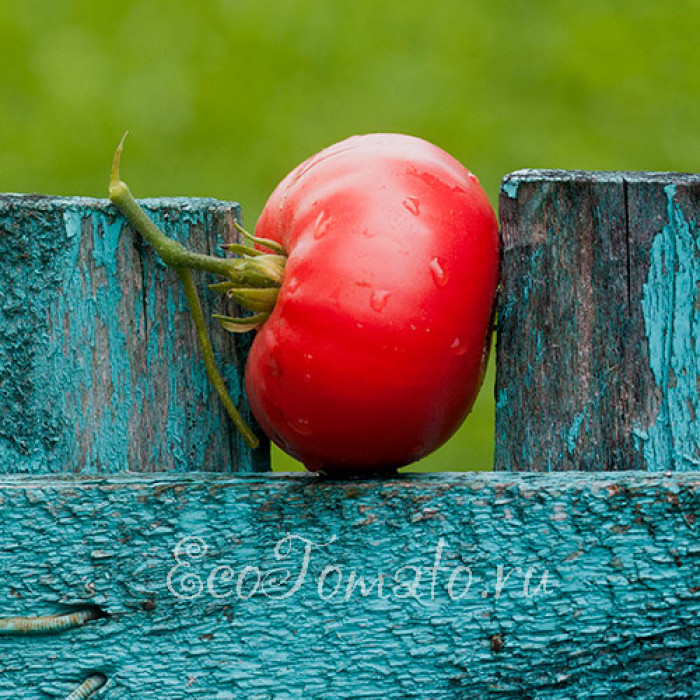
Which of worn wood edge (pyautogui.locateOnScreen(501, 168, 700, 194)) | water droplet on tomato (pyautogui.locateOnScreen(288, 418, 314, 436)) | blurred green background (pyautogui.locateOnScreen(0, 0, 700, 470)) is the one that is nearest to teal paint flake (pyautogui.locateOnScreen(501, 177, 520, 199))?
worn wood edge (pyautogui.locateOnScreen(501, 168, 700, 194))

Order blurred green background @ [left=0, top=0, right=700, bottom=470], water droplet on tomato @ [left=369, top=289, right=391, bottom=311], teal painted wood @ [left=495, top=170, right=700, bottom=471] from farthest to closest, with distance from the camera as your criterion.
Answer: blurred green background @ [left=0, top=0, right=700, bottom=470], teal painted wood @ [left=495, top=170, right=700, bottom=471], water droplet on tomato @ [left=369, top=289, right=391, bottom=311]

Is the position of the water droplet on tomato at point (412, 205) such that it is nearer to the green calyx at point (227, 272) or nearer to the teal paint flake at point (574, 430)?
the green calyx at point (227, 272)

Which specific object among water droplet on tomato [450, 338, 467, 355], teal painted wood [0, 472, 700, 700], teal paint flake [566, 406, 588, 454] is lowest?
teal painted wood [0, 472, 700, 700]

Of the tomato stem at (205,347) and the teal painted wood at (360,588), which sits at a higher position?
the tomato stem at (205,347)

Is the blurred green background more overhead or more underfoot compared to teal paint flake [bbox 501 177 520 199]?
more overhead

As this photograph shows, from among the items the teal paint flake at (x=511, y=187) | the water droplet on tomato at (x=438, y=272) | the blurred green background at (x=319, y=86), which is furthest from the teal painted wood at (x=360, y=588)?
the blurred green background at (x=319, y=86)

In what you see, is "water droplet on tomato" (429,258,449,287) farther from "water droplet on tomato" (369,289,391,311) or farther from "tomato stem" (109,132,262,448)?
"tomato stem" (109,132,262,448)

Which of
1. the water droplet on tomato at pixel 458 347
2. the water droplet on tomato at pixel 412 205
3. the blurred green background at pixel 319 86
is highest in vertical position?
the blurred green background at pixel 319 86

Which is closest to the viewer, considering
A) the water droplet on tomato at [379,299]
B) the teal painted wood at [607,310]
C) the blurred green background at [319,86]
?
the water droplet on tomato at [379,299]
